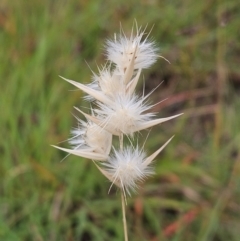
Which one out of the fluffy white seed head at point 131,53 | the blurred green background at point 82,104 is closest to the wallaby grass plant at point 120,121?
the fluffy white seed head at point 131,53

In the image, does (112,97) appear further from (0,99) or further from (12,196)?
(0,99)

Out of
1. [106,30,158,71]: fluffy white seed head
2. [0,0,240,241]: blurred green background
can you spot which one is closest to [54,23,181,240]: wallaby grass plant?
[106,30,158,71]: fluffy white seed head

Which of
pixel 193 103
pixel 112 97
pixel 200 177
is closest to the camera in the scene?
pixel 112 97

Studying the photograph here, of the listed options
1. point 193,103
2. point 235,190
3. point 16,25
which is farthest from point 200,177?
point 16,25

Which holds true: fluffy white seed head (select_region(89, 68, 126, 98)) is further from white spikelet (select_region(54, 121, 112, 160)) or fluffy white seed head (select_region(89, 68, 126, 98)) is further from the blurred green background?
the blurred green background

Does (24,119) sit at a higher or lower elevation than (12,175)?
higher

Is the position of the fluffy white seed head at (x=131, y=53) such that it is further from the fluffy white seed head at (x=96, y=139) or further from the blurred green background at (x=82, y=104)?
the blurred green background at (x=82, y=104)

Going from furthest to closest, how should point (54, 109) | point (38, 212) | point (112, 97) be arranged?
point (54, 109)
point (38, 212)
point (112, 97)
